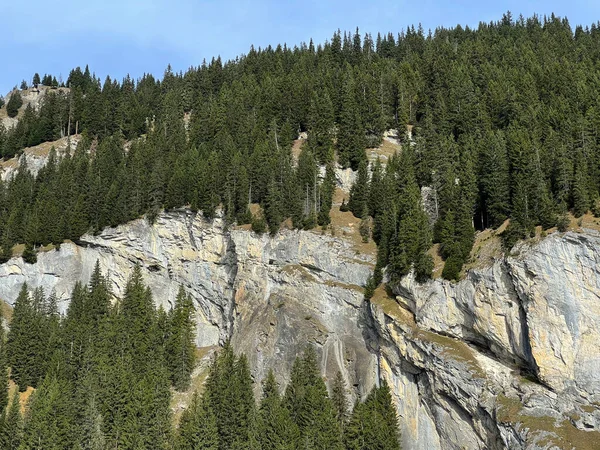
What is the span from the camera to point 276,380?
69500mm

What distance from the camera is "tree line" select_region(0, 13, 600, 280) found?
209 ft

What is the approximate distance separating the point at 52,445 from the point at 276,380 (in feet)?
85.8

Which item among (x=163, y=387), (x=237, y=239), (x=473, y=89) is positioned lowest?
(x=163, y=387)

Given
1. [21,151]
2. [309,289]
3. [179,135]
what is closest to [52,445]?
[309,289]

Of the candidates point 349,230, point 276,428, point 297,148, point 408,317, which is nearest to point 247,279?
point 349,230

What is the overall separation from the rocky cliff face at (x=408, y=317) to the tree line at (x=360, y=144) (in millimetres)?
3329

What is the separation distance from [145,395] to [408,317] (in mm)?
31070

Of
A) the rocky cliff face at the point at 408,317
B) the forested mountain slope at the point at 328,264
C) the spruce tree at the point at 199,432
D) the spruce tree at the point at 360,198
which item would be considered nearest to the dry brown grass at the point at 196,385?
the forested mountain slope at the point at 328,264

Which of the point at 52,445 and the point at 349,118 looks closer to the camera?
the point at 52,445

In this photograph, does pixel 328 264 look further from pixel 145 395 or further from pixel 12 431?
pixel 12 431

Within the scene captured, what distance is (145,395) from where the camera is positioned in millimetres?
62094

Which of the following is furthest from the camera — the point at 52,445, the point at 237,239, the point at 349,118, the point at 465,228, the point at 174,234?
the point at 349,118

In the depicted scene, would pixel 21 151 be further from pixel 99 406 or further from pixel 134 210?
pixel 99 406

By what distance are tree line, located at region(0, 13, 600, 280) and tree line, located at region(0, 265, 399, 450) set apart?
51.9 feet
